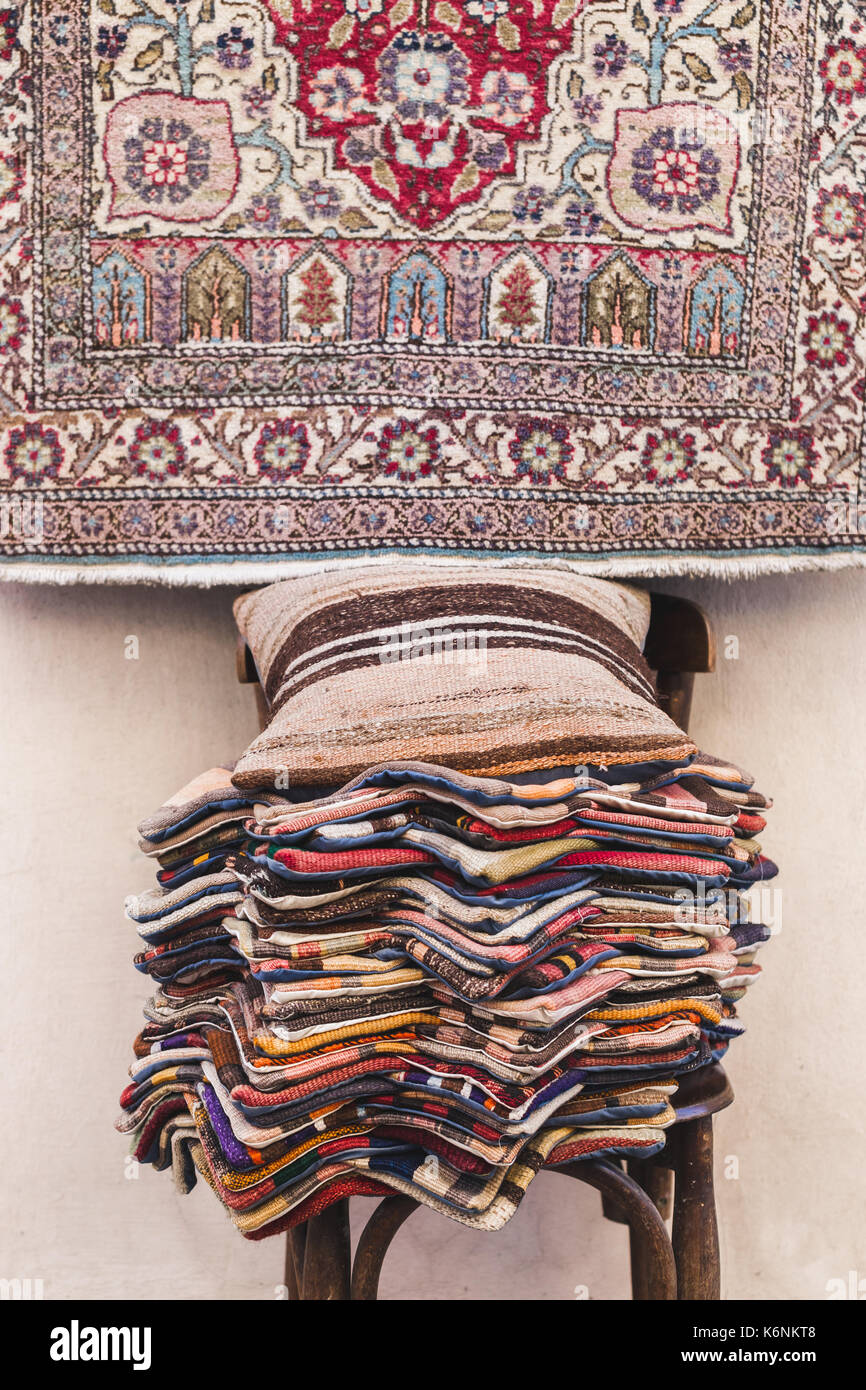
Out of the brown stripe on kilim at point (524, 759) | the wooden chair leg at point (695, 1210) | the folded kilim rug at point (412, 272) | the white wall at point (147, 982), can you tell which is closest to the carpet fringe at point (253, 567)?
the folded kilim rug at point (412, 272)

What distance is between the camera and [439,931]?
1.00 metres

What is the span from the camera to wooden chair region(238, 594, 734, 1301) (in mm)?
1090

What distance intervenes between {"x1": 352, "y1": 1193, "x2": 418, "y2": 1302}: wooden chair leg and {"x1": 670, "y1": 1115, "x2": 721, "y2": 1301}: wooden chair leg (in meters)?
0.28

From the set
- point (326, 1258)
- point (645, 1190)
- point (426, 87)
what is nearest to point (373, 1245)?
point (326, 1258)

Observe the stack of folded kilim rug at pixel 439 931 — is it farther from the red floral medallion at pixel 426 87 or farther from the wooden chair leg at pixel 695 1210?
the red floral medallion at pixel 426 87

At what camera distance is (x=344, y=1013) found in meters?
1.02

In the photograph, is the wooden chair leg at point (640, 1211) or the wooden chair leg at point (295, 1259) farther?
the wooden chair leg at point (295, 1259)

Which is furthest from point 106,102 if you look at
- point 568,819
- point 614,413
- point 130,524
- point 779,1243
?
point 779,1243

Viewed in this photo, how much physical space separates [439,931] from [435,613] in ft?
1.11

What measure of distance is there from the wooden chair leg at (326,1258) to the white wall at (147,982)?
1.73 ft

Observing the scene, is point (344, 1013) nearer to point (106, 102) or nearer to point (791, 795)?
point (791, 795)

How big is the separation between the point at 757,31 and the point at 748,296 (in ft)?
0.94

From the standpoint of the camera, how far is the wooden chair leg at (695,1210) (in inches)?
47.1

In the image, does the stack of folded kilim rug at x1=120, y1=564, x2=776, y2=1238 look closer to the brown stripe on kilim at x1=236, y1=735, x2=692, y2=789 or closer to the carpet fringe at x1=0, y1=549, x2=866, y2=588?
the brown stripe on kilim at x1=236, y1=735, x2=692, y2=789
